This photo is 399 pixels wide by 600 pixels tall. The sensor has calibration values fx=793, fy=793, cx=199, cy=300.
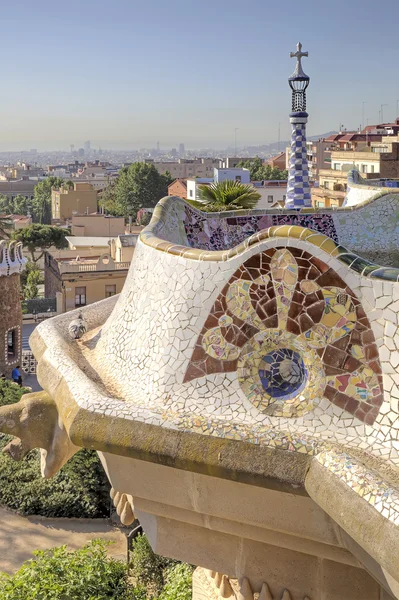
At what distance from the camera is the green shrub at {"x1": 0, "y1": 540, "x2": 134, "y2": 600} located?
29.8 ft

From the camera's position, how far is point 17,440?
18.6 ft

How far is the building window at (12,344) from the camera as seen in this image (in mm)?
23400

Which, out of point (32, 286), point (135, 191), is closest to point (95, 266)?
point (32, 286)

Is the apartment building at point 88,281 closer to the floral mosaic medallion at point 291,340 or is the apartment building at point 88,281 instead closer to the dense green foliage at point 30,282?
the dense green foliage at point 30,282

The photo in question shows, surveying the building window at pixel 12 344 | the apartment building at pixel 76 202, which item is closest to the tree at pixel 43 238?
the building window at pixel 12 344

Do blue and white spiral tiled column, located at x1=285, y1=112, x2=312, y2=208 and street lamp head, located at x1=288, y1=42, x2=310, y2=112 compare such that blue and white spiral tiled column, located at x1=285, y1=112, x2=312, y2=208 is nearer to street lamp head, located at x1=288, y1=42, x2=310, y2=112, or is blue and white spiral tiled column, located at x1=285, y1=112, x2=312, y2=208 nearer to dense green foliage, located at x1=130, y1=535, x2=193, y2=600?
street lamp head, located at x1=288, y1=42, x2=310, y2=112

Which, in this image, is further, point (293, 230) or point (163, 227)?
point (163, 227)

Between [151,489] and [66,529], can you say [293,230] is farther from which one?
[66,529]

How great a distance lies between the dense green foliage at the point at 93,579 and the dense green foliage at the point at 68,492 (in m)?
2.63

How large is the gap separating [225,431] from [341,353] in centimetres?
76

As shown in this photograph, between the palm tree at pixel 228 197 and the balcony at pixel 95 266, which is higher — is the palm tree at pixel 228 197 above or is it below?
above

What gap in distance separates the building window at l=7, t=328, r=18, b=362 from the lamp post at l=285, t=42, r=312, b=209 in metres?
13.6

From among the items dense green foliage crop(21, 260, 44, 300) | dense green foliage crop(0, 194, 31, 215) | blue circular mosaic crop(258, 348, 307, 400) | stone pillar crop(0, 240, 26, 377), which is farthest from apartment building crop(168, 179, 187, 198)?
blue circular mosaic crop(258, 348, 307, 400)

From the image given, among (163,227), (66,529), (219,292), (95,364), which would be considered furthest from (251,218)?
(66,529)
